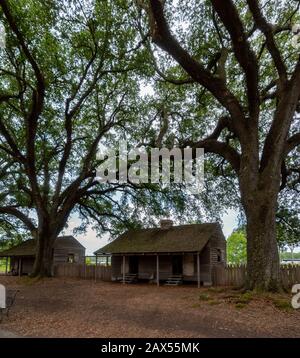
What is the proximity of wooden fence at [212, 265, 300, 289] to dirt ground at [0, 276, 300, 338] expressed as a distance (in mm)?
4718

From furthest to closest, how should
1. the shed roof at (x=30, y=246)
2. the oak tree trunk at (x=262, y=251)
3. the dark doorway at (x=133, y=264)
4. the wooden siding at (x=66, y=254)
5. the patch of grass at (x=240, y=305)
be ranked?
the wooden siding at (x=66, y=254)
the shed roof at (x=30, y=246)
the dark doorway at (x=133, y=264)
the oak tree trunk at (x=262, y=251)
the patch of grass at (x=240, y=305)

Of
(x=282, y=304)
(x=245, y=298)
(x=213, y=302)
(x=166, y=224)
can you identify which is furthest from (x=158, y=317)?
(x=166, y=224)

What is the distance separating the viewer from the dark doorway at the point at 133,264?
2330 cm

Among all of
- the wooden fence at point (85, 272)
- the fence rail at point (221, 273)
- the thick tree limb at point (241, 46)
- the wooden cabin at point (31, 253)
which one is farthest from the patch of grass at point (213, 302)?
the wooden cabin at point (31, 253)

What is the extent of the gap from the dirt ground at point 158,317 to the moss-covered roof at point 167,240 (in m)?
6.85

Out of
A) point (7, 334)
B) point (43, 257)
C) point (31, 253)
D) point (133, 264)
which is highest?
point (31, 253)

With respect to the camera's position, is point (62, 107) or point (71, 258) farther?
point (71, 258)

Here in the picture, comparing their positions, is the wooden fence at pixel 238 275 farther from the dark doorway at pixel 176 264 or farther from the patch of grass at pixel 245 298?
the patch of grass at pixel 245 298

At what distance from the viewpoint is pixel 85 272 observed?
2509cm

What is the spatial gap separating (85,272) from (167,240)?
326 inches

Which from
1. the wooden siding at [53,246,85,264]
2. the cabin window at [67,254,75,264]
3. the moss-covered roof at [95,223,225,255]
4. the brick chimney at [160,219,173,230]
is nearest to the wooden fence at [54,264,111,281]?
the moss-covered roof at [95,223,225,255]

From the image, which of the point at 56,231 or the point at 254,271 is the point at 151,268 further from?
the point at 254,271

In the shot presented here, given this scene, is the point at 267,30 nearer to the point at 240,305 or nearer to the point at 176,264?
the point at 240,305

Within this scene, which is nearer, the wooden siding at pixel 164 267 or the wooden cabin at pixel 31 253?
the wooden siding at pixel 164 267
